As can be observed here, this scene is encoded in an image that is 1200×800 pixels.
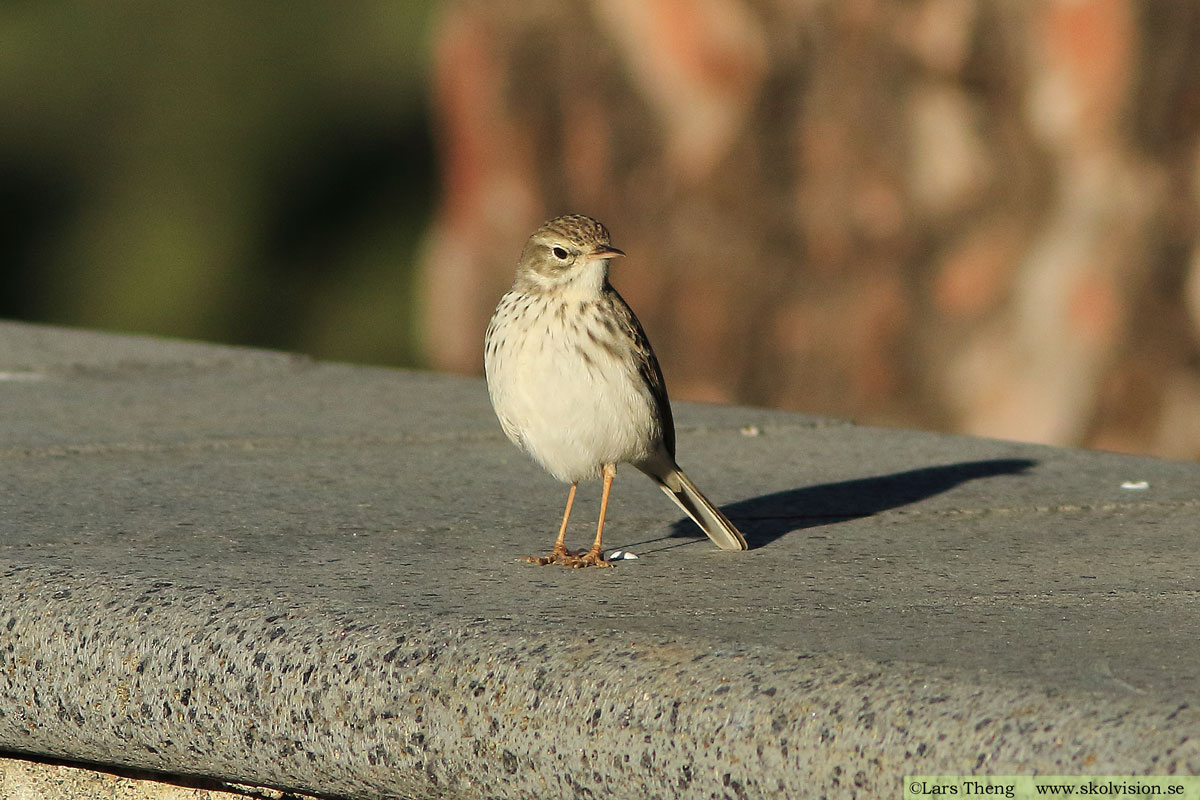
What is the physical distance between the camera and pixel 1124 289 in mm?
9109

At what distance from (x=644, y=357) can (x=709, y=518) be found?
1.50ft

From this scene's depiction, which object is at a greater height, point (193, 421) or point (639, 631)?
point (193, 421)

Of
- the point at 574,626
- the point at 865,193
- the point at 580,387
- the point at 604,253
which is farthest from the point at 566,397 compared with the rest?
the point at 865,193

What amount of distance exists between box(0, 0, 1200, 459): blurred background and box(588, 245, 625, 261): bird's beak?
4750 millimetres

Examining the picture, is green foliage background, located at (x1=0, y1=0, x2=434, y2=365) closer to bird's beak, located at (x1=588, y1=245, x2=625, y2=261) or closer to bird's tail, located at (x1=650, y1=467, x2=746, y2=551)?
bird's beak, located at (x1=588, y1=245, x2=625, y2=261)

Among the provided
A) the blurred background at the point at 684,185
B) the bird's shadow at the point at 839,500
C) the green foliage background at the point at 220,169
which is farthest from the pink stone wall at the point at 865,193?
the bird's shadow at the point at 839,500

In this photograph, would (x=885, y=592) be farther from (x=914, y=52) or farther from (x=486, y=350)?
(x=914, y=52)

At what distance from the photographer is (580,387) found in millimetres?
4434

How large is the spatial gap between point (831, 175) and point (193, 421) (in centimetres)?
457

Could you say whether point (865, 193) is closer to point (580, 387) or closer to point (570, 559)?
point (580, 387)

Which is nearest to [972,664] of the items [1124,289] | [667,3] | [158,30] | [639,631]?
[639,631]

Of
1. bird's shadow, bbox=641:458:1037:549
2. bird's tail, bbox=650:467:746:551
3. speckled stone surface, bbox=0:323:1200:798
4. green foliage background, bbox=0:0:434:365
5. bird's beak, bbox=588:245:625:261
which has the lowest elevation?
speckled stone surface, bbox=0:323:1200:798

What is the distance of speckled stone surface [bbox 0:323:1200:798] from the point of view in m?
2.87

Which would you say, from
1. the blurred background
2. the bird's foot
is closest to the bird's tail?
the bird's foot
